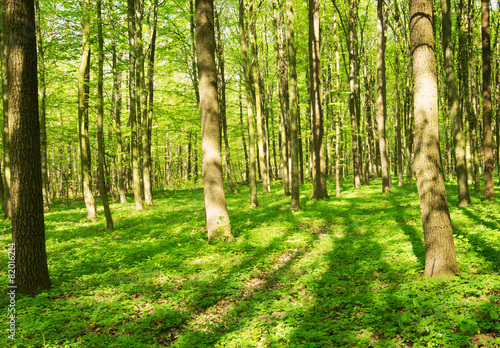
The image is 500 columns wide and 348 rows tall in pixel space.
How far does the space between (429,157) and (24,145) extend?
283 inches

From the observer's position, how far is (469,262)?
214 inches

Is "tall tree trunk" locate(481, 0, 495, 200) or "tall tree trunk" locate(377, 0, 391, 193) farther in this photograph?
"tall tree trunk" locate(377, 0, 391, 193)

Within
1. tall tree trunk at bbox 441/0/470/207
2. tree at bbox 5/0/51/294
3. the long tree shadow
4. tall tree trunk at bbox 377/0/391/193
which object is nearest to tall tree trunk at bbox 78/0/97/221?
tree at bbox 5/0/51/294

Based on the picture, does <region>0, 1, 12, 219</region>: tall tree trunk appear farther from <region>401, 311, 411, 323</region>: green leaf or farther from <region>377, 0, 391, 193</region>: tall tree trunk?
<region>377, 0, 391, 193</region>: tall tree trunk

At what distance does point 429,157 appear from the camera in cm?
512

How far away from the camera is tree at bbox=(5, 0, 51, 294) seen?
16.2ft

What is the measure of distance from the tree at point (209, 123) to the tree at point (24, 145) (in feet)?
13.2

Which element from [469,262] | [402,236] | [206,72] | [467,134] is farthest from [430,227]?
[467,134]

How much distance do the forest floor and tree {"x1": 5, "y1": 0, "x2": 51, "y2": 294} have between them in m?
0.69

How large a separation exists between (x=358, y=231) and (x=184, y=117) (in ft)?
59.4

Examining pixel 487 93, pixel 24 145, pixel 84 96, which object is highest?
pixel 84 96

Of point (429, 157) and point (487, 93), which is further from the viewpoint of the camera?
point (487, 93)

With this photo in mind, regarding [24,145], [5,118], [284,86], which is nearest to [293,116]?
[284,86]

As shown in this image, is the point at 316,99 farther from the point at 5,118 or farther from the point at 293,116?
the point at 5,118
